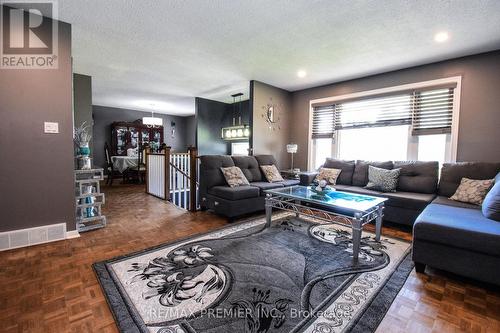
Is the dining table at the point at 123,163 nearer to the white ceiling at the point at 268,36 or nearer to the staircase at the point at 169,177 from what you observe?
the staircase at the point at 169,177

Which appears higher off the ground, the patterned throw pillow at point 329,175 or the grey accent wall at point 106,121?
the grey accent wall at point 106,121

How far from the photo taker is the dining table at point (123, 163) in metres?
6.51

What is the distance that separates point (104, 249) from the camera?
237cm

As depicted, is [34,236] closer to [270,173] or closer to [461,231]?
[270,173]

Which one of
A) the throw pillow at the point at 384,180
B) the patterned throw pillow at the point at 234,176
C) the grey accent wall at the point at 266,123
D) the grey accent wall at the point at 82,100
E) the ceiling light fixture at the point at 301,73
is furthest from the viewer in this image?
the grey accent wall at the point at 266,123

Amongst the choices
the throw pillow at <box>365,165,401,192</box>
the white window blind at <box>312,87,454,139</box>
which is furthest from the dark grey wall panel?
the throw pillow at <box>365,165,401,192</box>

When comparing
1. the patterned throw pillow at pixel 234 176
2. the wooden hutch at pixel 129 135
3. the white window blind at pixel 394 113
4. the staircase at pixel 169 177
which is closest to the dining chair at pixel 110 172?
the wooden hutch at pixel 129 135

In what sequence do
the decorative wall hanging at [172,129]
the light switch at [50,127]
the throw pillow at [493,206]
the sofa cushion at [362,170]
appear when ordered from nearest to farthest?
the throw pillow at [493,206], the light switch at [50,127], the sofa cushion at [362,170], the decorative wall hanging at [172,129]

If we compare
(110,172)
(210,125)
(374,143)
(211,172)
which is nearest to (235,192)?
(211,172)

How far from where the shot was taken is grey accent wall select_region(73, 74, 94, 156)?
13.6 feet

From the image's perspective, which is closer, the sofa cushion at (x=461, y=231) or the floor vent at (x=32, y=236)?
the sofa cushion at (x=461, y=231)

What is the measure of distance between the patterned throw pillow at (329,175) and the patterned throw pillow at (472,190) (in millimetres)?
1576

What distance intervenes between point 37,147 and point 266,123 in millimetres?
3718

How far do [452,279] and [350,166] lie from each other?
2.45 m
